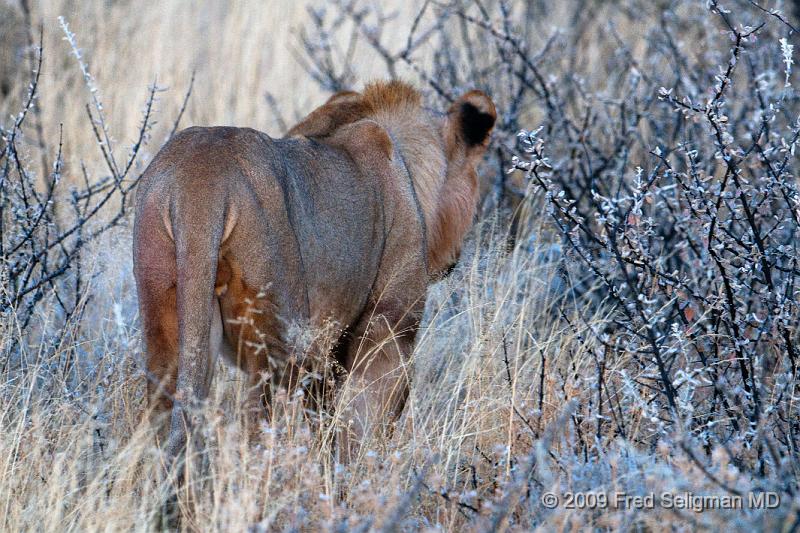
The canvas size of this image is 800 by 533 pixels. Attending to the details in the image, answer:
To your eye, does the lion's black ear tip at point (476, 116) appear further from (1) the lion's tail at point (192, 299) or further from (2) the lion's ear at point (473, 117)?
(1) the lion's tail at point (192, 299)

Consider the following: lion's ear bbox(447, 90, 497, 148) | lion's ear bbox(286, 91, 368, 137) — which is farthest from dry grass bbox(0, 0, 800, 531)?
lion's ear bbox(286, 91, 368, 137)

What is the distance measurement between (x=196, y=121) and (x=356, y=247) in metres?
4.55

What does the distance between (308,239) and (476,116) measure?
56.3 inches

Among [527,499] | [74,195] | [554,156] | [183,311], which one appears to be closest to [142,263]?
[183,311]

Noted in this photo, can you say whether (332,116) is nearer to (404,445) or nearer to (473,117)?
(473,117)

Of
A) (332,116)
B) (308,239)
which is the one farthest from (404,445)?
(332,116)

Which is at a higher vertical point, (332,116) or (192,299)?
(332,116)

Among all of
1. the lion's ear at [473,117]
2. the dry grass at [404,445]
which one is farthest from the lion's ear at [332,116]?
the dry grass at [404,445]

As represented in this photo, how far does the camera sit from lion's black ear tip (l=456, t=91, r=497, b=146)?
4.42 m

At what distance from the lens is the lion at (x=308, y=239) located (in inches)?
116

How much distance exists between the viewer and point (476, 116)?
4453 millimetres

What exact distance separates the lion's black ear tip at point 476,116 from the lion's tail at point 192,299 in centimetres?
184

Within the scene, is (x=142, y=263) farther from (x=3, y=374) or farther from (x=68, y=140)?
(x=68, y=140)

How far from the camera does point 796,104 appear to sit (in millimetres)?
7219
